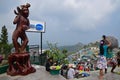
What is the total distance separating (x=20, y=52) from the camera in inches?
576

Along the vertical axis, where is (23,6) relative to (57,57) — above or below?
above

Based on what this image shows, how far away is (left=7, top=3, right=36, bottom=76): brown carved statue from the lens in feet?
46.9

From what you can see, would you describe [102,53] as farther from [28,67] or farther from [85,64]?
[85,64]

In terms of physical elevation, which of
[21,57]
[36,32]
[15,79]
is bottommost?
[15,79]

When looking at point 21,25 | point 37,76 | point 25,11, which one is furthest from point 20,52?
point 25,11

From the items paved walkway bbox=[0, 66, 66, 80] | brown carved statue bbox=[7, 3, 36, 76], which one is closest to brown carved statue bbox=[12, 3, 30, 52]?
brown carved statue bbox=[7, 3, 36, 76]

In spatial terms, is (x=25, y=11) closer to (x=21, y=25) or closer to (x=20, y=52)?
(x=21, y=25)

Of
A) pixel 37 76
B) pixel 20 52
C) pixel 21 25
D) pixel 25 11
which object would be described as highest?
pixel 25 11

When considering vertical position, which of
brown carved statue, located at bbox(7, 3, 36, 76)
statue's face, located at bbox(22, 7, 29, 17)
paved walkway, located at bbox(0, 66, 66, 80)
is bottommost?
paved walkway, located at bbox(0, 66, 66, 80)

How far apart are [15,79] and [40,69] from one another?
264 cm

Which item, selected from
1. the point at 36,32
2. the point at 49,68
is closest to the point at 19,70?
the point at 49,68

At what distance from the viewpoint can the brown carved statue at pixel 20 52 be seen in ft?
46.9

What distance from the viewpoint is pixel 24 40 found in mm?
15125

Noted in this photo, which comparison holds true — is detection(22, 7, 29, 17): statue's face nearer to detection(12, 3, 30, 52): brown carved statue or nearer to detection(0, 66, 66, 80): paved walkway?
detection(12, 3, 30, 52): brown carved statue
